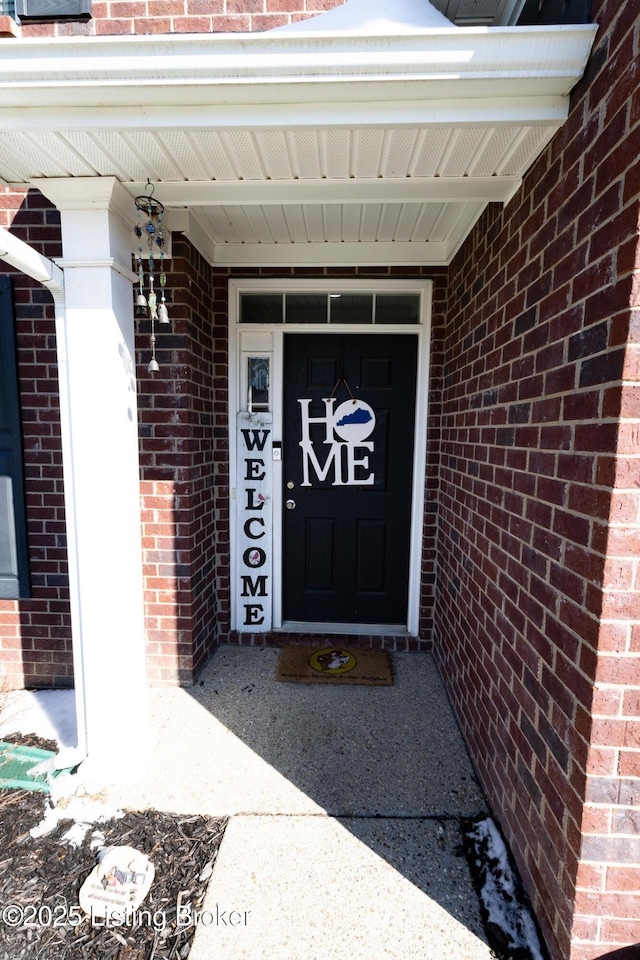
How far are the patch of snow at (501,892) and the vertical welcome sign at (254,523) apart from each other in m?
1.81

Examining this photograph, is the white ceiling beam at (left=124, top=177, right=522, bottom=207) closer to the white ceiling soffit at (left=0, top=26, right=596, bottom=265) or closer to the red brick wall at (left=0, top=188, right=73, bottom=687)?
the white ceiling soffit at (left=0, top=26, right=596, bottom=265)

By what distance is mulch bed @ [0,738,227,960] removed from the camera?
1.39m

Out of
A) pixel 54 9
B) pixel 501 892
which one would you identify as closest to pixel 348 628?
pixel 501 892

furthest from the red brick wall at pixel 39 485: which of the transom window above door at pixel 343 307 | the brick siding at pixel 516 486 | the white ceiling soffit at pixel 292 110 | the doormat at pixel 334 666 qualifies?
the doormat at pixel 334 666

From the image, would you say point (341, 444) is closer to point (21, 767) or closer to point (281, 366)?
point (281, 366)

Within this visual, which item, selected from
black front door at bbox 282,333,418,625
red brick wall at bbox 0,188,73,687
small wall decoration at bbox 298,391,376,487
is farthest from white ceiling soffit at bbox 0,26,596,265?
small wall decoration at bbox 298,391,376,487

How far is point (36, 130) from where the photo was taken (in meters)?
1.53

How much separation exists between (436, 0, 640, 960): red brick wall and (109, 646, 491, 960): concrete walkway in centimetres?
27

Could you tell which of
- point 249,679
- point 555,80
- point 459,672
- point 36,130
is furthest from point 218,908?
point 555,80

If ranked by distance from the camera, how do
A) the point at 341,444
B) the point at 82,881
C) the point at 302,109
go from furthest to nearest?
the point at 341,444, the point at 82,881, the point at 302,109

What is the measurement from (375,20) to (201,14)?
1167 millimetres

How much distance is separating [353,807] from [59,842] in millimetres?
1142

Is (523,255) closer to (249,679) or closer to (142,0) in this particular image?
(142,0)

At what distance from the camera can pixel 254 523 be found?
316 centimetres
